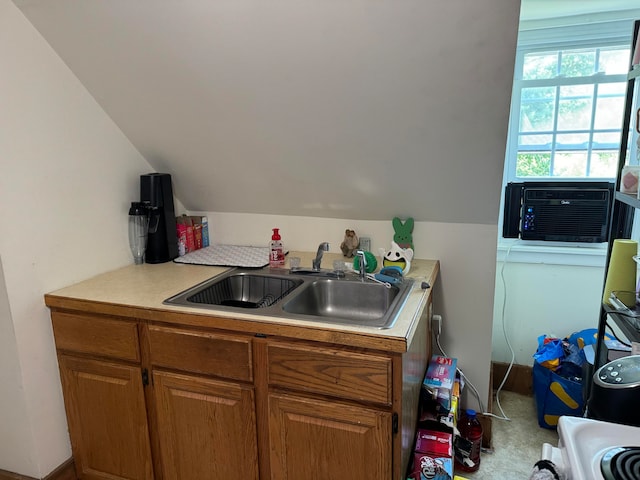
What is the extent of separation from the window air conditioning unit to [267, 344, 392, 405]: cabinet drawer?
4.79 ft

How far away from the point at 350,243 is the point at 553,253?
1111mm

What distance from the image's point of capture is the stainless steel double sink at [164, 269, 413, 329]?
5.51ft

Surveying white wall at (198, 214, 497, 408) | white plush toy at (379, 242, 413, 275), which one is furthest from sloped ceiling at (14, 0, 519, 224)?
white plush toy at (379, 242, 413, 275)

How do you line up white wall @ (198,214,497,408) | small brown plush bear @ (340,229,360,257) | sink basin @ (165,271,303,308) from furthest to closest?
small brown plush bear @ (340,229,360,257) < white wall @ (198,214,497,408) < sink basin @ (165,271,303,308)

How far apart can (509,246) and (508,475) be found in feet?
3.66

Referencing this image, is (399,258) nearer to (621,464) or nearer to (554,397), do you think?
(554,397)

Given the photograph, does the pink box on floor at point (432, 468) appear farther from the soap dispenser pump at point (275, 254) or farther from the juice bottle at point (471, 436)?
the soap dispenser pump at point (275, 254)

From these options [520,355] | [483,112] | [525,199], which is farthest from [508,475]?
[483,112]

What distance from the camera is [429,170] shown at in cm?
182

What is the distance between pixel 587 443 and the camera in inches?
29.6

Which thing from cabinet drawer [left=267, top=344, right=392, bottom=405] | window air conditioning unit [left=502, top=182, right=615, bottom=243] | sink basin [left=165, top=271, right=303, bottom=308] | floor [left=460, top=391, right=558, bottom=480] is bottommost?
floor [left=460, top=391, right=558, bottom=480]

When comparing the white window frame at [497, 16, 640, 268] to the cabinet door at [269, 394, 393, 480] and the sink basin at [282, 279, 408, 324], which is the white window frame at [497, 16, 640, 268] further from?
the cabinet door at [269, 394, 393, 480]

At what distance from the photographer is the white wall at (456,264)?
199 cm

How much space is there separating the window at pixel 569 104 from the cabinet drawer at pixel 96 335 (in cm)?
204
